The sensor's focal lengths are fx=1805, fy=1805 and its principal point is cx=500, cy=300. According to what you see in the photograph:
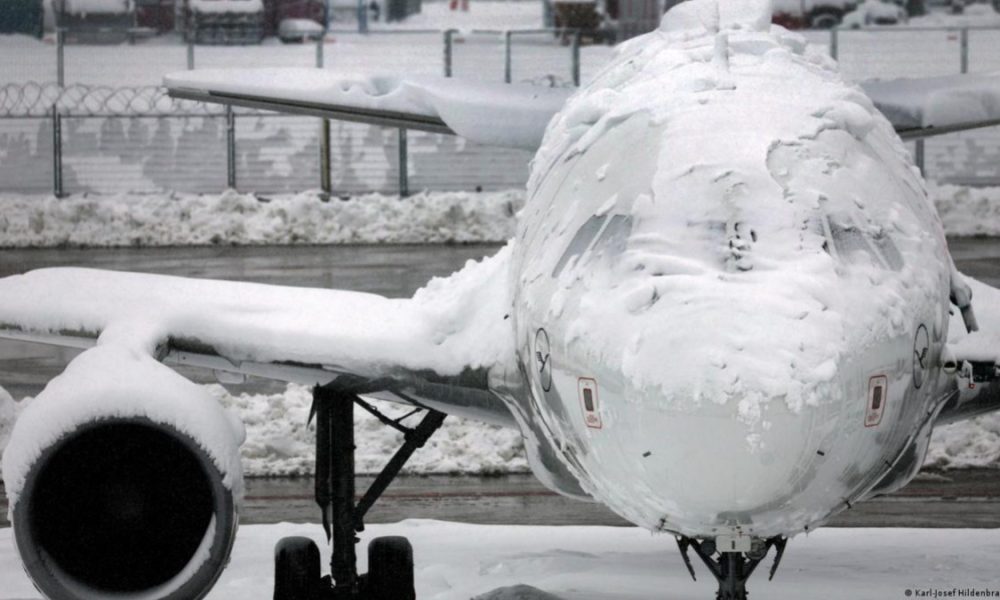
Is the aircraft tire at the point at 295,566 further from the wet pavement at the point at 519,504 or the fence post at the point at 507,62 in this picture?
the fence post at the point at 507,62

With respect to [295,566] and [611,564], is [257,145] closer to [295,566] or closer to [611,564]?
[611,564]

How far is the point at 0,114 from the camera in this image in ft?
122

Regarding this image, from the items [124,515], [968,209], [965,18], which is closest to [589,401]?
[124,515]

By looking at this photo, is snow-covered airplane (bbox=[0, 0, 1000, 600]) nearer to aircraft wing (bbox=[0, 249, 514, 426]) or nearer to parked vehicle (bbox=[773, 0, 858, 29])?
aircraft wing (bbox=[0, 249, 514, 426])

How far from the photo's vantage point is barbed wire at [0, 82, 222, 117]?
122 feet

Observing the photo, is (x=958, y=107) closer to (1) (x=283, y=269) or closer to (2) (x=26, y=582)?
(2) (x=26, y=582)

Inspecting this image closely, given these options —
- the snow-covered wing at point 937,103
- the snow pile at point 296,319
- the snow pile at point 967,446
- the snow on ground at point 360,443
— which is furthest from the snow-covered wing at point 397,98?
the snow pile at point 967,446

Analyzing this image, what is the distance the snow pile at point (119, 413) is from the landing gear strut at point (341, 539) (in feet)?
8.59

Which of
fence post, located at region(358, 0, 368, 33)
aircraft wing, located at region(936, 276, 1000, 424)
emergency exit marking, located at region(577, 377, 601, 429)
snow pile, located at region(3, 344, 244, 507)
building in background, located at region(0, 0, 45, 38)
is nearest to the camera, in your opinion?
emergency exit marking, located at region(577, 377, 601, 429)

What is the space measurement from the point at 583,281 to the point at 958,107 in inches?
186

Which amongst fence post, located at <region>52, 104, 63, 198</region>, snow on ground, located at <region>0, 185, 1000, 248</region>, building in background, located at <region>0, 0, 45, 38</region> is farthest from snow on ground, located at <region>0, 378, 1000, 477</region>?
building in background, located at <region>0, 0, 45, 38</region>

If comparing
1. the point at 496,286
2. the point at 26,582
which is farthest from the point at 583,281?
the point at 26,582

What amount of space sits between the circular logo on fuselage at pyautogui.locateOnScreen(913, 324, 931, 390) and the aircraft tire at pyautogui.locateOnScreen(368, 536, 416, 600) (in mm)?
4193

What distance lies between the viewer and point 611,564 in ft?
A: 37.3
